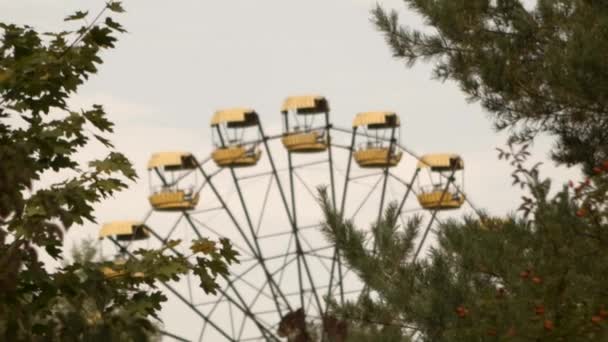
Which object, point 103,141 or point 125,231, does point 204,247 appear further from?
point 125,231

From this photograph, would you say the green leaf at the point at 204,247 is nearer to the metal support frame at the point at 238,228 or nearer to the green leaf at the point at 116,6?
the green leaf at the point at 116,6

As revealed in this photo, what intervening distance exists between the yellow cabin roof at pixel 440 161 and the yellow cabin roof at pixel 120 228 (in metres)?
7.13

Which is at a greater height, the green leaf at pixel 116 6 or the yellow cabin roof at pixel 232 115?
the green leaf at pixel 116 6

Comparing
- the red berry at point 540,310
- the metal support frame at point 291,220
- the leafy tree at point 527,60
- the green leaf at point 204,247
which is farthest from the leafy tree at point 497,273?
the metal support frame at point 291,220

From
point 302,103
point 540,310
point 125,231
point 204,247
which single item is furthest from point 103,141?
point 125,231

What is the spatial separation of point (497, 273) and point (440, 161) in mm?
24684

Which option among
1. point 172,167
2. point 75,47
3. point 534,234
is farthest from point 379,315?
point 172,167

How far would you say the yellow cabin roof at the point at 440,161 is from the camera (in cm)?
3492

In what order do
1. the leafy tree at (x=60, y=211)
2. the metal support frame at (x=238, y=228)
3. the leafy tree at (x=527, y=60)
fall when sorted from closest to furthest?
the leafy tree at (x=60, y=211) → the leafy tree at (x=527, y=60) → the metal support frame at (x=238, y=228)

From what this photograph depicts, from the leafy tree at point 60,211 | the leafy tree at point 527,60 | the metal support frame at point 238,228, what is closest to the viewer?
the leafy tree at point 60,211

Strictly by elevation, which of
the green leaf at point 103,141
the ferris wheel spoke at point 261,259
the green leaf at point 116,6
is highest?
the green leaf at point 116,6

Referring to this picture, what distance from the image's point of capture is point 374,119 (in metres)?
32.9

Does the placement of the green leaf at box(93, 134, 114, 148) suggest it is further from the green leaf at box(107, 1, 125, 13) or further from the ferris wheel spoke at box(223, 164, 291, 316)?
the ferris wheel spoke at box(223, 164, 291, 316)

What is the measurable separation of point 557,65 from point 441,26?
252cm
